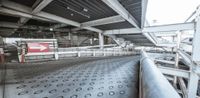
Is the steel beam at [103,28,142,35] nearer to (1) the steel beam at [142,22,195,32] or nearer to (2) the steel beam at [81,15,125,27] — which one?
(1) the steel beam at [142,22,195,32]

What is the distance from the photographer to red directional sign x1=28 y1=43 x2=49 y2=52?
5739mm

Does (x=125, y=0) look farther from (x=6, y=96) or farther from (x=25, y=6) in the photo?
(x=25, y=6)

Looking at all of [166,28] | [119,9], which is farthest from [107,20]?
[166,28]

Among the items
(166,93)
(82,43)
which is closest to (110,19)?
(166,93)

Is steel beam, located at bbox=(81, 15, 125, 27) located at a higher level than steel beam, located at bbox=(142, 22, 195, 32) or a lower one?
higher

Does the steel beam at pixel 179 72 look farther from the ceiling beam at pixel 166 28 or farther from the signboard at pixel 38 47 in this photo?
the signboard at pixel 38 47

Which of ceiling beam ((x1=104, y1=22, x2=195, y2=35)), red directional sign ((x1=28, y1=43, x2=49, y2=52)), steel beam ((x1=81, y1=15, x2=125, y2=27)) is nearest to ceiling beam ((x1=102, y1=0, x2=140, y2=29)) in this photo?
steel beam ((x1=81, y1=15, x2=125, y2=27))

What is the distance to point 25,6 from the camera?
6.53m

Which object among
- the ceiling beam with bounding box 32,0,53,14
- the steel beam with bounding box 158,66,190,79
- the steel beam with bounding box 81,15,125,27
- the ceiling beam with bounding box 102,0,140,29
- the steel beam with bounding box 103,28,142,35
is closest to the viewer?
the steel beam with bounding box 158,66,190,79

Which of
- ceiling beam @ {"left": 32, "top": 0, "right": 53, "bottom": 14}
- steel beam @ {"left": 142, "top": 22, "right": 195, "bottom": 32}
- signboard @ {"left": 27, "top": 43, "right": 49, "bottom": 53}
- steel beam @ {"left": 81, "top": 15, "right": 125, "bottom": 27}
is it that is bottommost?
signboard @ {"left": 27, "top": 43, "right": 49, "bottom": 53}

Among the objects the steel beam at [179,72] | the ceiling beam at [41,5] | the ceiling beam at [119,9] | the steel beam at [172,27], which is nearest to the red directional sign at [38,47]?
the ceiling beam at [41,5]

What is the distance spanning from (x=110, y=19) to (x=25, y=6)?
16.5ft

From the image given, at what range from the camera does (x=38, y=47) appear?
6.01m

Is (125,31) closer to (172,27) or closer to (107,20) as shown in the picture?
(107,20)
